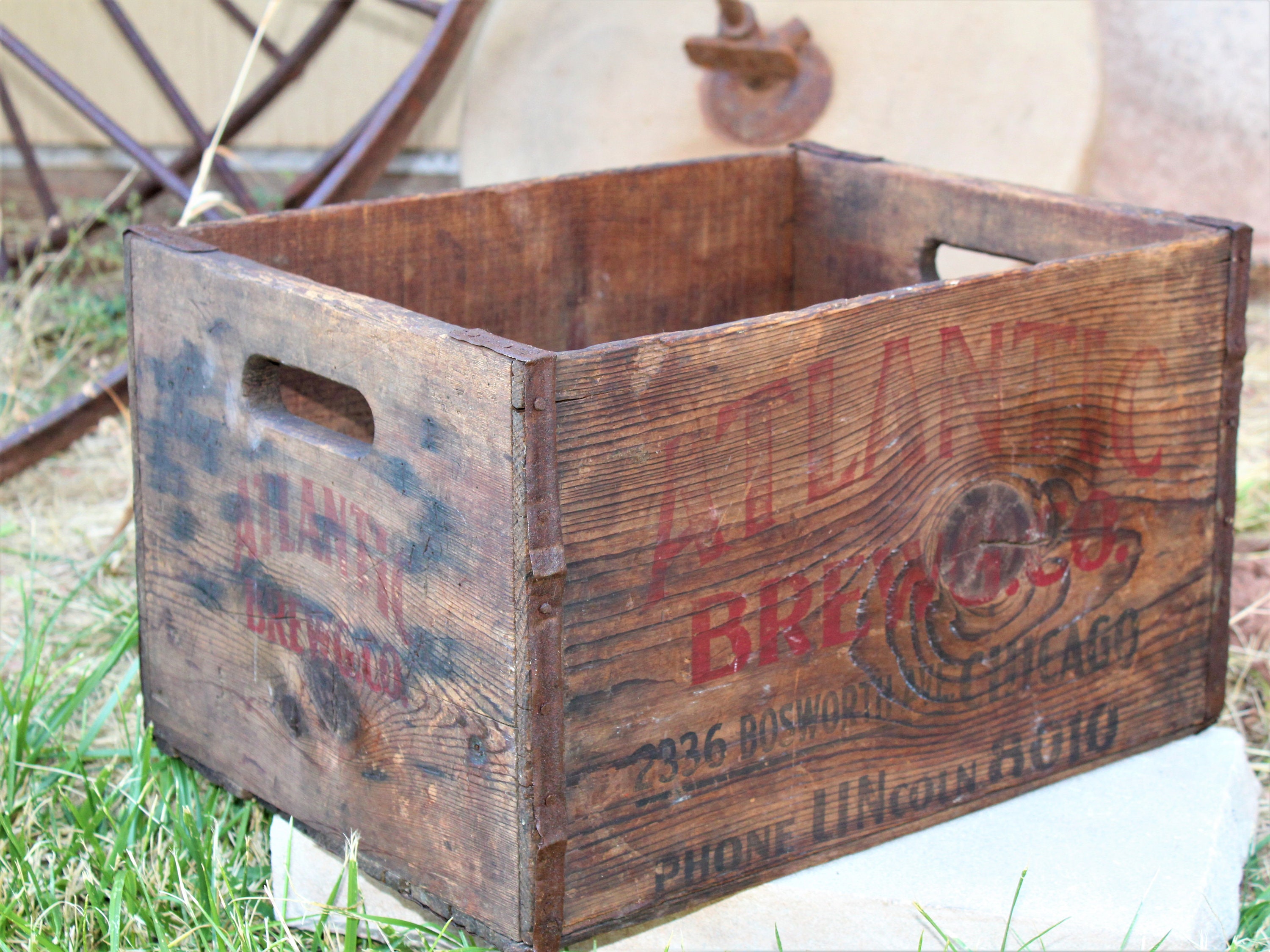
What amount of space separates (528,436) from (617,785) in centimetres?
35

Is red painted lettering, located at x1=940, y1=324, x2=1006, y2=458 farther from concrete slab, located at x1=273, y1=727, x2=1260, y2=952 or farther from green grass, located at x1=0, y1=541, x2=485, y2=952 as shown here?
green grass, located at x1=0, y1=541, x2=485, y2=952

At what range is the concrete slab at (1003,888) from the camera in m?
1.54

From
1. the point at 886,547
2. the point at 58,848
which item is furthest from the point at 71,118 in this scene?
the point at 886,547

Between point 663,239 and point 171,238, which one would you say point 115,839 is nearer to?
point 171,238

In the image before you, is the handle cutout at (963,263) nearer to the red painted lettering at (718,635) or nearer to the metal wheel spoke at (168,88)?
the red painted lettering at (718,635)

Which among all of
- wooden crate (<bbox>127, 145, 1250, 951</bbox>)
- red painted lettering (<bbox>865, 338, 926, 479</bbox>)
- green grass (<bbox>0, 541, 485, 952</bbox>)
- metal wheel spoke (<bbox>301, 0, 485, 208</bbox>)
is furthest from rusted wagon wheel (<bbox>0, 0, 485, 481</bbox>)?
red painted lettering (<bbox>865, 338, 926, 479</bbox>)

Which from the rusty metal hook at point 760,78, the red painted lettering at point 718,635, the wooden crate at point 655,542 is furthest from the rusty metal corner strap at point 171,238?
the rusty metal hook at point 760,78

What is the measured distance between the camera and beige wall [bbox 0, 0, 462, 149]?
12.3 ft

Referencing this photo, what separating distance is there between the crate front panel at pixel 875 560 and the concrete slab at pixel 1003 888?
0.13 feet

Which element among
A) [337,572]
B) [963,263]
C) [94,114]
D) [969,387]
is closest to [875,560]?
[969,387]

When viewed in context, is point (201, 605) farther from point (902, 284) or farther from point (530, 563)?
point (902, 284)

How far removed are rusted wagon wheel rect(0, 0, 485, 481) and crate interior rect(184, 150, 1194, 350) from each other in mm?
663

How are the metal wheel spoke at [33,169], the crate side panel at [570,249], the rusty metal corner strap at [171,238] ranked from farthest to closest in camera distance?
the metal wheel spoke at [33,169] → the crate side panel at [570,249] → the rusty metal corner strap at [171,238]

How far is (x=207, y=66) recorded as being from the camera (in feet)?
12.5
